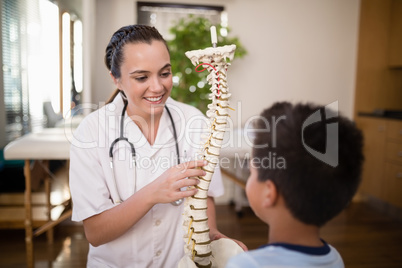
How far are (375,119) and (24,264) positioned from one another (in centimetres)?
353

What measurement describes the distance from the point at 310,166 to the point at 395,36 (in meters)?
3.84

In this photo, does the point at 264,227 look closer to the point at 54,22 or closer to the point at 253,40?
the point at 253,40

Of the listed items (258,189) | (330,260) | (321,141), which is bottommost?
(330,260)

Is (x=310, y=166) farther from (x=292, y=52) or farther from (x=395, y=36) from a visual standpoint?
(x=292, y=52)

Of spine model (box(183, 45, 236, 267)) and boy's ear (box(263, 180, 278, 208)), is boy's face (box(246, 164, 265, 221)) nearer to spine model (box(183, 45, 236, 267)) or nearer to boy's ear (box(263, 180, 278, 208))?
boy's ear (box(263, 180, 278, 208))

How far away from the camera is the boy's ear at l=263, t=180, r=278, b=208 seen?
73 centimetres

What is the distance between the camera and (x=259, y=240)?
285 centimetres

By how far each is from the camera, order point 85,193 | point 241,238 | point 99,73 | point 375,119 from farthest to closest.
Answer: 1. point 99,73
2. point 375,119
3. point 241,238
4. point 85,193

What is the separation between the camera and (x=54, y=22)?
15.2ft

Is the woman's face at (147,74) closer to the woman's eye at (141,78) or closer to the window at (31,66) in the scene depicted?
the woman's eye at (141,78)

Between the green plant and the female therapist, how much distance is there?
260cm

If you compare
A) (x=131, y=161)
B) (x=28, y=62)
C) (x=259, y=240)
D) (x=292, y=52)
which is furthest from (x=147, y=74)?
(x=292, y=52)

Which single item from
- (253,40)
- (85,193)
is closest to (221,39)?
(253,40)

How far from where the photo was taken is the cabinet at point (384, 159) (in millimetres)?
3416
